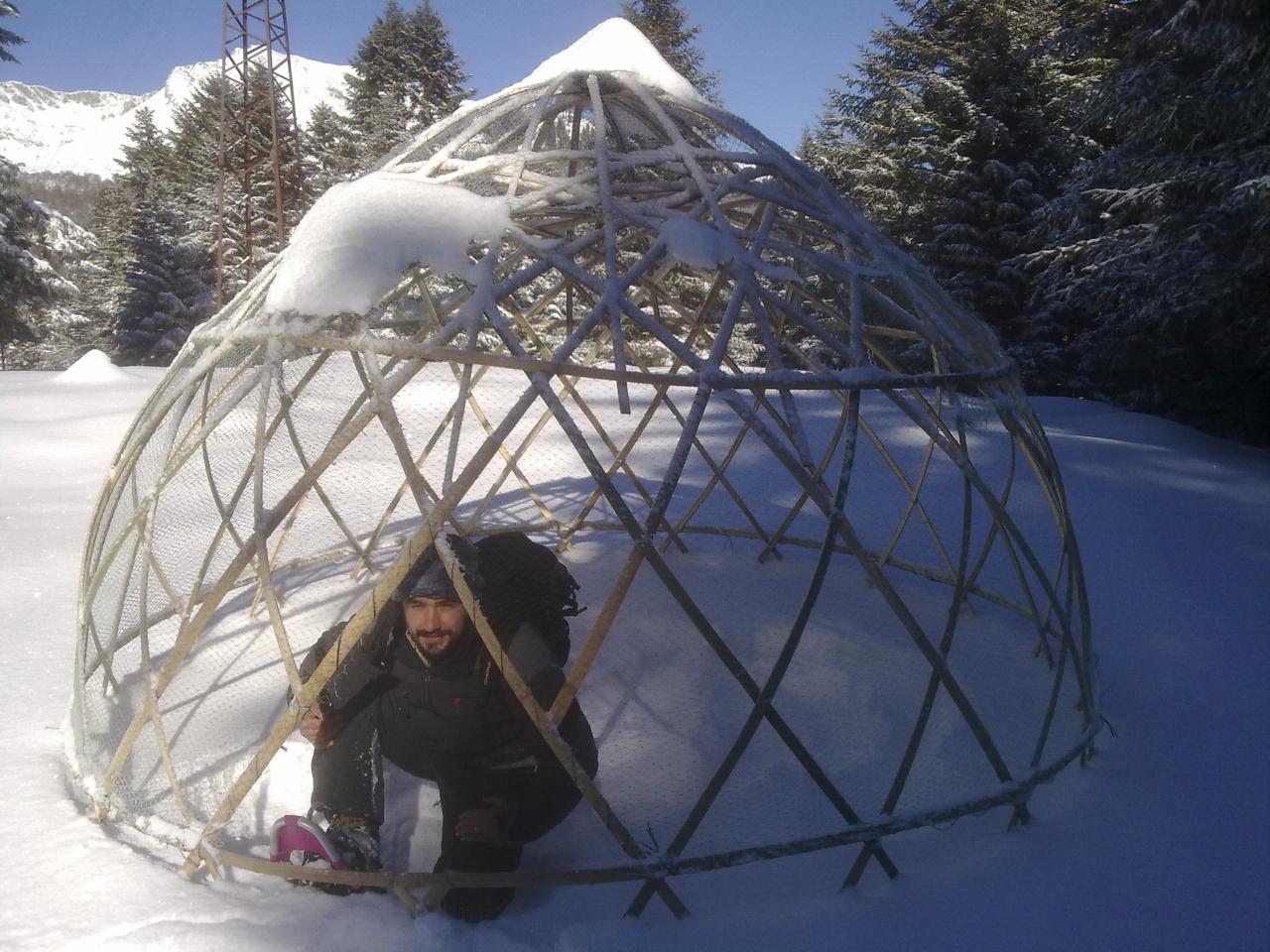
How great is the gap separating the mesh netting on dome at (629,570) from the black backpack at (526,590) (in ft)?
0.93

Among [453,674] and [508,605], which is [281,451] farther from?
[453,674]

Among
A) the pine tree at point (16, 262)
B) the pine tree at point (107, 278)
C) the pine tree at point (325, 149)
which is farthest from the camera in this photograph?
the pine tree at point (107, 278)

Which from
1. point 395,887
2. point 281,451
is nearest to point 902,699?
point 395,887

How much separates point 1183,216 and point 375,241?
768cm

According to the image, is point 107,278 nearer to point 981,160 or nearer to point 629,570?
point 981,160

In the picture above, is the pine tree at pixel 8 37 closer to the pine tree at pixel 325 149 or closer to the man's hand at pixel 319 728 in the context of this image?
the pine tree at pixel 325 149

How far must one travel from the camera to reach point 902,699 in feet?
9.32

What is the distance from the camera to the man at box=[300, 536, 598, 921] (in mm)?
2057

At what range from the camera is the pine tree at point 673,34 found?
14273mm

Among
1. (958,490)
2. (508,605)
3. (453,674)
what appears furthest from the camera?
(958,490)

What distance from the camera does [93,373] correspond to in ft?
30.6

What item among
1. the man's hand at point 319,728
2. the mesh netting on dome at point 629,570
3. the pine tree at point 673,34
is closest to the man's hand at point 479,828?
the mesh netting on dome at point 629,570

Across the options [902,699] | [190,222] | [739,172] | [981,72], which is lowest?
[902,699]

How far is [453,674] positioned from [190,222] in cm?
1982
